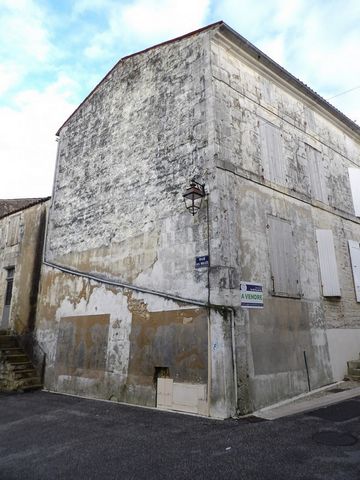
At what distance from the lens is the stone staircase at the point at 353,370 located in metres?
8.16

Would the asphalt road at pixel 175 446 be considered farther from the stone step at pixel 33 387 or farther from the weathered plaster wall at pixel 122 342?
the stone step at pixel 33 387

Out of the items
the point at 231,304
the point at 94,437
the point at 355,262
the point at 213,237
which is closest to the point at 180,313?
the point at 231,304

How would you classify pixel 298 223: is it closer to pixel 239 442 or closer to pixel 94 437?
pixel 239 442

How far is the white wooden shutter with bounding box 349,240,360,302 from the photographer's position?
9.60 meters

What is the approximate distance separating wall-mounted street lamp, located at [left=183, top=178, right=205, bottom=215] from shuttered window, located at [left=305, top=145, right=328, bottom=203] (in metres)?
3.79

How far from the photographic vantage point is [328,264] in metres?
8.84

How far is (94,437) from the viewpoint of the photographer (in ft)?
16.3

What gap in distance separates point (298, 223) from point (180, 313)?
144 inches

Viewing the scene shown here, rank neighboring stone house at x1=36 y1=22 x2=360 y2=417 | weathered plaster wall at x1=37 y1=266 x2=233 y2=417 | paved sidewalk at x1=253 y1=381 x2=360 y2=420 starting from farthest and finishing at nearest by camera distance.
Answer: neighboring stone house at x1=36 y1=22 x2=360 y2=417 < weathered plaster wall at x1=37 y1=266 x2=233 y2=417 < paved sidewalk at x1=253 y1=381 x2=360 y2=420

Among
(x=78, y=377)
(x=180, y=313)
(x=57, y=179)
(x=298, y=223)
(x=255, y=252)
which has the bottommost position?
(x=78, y=377)

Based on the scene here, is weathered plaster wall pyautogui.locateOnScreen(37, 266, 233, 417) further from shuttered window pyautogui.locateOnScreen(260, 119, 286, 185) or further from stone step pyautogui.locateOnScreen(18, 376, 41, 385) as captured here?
shuttered window pyautogui.locateOnScreen(260, 119, 286, 185)

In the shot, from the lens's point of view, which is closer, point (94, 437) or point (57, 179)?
point (94, 437)

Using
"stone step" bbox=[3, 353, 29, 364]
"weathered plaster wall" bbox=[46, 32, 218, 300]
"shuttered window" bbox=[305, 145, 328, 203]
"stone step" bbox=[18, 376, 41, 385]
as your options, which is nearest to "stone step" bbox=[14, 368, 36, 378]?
"stone step" bbox=[18, 376, 41, 385]

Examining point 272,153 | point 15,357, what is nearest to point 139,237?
point 272,153
